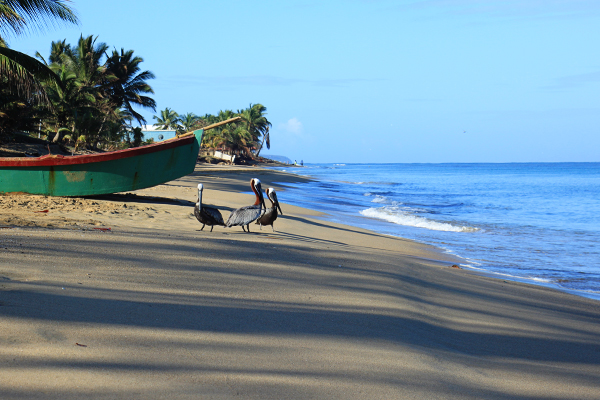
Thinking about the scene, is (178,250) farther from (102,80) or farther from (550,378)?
(102,80)

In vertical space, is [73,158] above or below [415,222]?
above

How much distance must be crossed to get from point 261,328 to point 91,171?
8.63 metres

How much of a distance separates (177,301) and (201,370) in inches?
45.8

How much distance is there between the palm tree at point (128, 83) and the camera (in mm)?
36500

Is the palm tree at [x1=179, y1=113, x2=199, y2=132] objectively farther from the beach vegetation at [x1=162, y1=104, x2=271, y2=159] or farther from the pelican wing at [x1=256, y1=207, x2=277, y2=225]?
the pelican wing at [x1=256, y1=207, x2=277, y2=225]

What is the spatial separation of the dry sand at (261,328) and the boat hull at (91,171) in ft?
17.0

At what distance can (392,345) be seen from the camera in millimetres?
2947

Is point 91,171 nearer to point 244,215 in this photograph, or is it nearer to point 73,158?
point 73,158

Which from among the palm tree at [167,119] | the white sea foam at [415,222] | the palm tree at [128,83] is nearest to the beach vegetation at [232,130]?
the palm tree at [167,119]

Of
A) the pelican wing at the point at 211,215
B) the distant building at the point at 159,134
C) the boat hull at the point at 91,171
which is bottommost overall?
the pelican wing at the point at 211,215

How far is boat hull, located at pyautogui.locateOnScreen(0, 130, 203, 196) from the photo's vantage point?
32.4 feet

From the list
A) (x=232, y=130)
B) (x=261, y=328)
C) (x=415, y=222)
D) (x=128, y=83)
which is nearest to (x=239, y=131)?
(x=232, y=130)

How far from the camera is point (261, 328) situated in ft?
9.76

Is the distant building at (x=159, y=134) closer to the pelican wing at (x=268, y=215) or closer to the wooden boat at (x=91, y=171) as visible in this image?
the wooden boat at (x=91, y=171)
